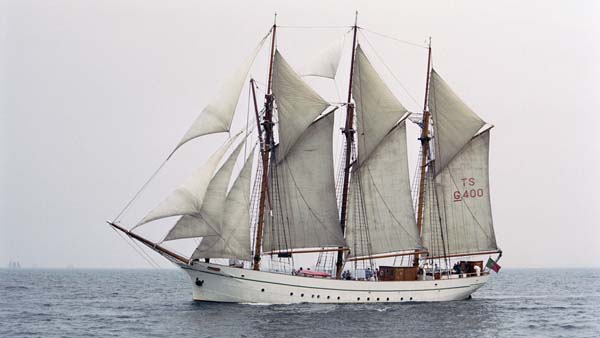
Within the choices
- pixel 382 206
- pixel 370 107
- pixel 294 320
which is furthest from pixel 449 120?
pixel 294 320

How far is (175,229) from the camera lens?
162 feet

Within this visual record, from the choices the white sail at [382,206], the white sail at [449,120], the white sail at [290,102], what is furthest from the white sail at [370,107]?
the white sail at [449,120]

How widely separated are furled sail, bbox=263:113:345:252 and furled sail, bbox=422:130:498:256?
10013mm

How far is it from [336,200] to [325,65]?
946cm

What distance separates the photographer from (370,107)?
190 ft

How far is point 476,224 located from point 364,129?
12.4m

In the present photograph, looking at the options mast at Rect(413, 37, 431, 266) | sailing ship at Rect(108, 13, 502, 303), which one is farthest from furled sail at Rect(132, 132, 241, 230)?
mast at Rect(413, 37, 431, 266)

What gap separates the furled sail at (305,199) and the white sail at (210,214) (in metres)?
5.16

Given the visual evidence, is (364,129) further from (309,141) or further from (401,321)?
(401,321)

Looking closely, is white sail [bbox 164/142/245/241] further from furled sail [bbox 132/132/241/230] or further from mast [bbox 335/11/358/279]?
mast [bbox 335/11/358/279]

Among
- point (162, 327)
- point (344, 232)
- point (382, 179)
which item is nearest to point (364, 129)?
point (382, 179)

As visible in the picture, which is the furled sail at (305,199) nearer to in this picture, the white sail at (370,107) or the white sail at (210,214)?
the white sail at (370,107)

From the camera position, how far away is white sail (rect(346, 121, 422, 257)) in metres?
58.0

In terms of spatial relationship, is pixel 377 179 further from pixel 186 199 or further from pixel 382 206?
pixel 186 199
